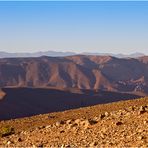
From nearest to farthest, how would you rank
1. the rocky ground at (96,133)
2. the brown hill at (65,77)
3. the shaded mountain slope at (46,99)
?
the rocky ground at (96,133)
the shaded mountain slope at (46,99)
the brown hill at (65,77)

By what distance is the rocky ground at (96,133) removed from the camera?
10445 millimetres

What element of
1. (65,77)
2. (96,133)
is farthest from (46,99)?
(96,133)

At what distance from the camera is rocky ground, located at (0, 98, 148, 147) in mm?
10445

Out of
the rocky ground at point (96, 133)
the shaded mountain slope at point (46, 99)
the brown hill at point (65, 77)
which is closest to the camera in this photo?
the rocky ground at point (96, 133)

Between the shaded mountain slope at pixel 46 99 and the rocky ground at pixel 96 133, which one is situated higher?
the rocky ground at pixel 96 133

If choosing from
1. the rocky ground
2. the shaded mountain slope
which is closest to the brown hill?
the shaded mountain slope

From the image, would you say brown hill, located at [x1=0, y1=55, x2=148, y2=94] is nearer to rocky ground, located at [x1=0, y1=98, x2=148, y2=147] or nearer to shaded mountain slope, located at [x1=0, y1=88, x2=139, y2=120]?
shaded mountain slope, located at [x1=0, y1=88, x2=139, y2=120]

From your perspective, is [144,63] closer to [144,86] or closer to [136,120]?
[144,86]

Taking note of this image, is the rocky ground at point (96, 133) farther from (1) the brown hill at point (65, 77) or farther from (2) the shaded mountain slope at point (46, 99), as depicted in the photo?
(1) the brown hill at point (65, 77)

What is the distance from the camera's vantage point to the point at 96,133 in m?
11.6

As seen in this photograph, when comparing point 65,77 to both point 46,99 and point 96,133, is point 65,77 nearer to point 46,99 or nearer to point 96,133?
point 46,99

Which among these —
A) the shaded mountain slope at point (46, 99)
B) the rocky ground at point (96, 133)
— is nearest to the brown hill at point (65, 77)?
the shaded mountain slope at point (46, 99)

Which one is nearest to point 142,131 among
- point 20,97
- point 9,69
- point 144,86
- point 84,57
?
point 20,97

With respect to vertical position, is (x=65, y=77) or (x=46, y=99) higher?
(x=46, y=99)
